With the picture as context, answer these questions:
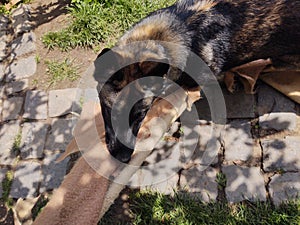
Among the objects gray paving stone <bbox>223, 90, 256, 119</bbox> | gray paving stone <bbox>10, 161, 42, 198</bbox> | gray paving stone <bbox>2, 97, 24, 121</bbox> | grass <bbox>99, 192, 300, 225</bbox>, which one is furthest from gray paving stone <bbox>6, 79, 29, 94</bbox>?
gray paving stone <bbox>223, 90, 256, 119</bbox>

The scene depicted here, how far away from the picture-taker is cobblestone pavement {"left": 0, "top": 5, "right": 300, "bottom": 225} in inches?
167

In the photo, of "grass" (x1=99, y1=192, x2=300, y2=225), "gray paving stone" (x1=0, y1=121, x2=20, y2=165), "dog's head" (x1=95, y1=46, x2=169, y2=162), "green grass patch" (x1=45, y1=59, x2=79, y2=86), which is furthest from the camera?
"green grass patch" (x1=45, y1=59, x2=79, y2=86)

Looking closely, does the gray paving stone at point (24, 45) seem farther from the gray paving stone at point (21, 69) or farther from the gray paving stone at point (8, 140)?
the gray paving stone at point (8, 140)

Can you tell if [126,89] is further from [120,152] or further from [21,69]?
[21,69]

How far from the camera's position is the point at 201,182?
4348mm

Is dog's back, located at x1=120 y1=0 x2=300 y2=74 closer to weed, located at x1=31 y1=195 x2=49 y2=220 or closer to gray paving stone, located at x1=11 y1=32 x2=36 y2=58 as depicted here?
weed, located at x1=31 y1=195 x2=49 y2=220

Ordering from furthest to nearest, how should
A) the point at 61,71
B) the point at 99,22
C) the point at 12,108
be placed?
the point at 99,22
the point at 61,71
the point at 12,108

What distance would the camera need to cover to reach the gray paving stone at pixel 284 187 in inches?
159

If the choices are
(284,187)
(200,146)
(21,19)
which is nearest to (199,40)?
(200,146)

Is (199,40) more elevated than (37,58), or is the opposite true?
(199,40)

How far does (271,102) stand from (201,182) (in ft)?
4.00

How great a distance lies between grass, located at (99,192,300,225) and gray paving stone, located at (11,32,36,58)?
111 inches

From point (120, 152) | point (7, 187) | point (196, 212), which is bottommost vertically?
point (7, 187)

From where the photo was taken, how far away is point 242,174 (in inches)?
169
